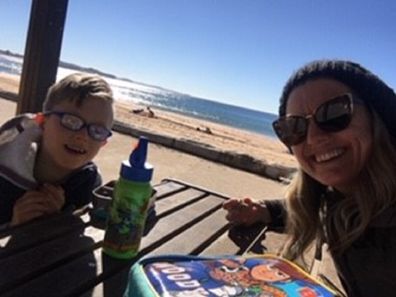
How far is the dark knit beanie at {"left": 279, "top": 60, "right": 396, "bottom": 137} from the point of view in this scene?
1.64 meters

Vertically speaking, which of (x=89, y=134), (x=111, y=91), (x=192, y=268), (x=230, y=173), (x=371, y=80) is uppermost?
(x=371, y=80)

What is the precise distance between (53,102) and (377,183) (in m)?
1.22

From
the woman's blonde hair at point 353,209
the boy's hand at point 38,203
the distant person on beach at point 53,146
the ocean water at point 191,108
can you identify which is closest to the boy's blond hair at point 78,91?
the distant person on beach at point 53,146

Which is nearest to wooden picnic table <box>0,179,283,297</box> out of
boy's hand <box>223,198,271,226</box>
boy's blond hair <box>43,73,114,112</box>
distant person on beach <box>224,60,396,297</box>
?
boy's hand <box>223,198,271,226</box>

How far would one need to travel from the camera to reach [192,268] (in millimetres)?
897

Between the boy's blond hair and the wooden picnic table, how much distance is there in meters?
0.41

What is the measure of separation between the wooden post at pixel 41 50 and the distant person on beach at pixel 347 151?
147 centimetres

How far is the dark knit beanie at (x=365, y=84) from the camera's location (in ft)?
5.37

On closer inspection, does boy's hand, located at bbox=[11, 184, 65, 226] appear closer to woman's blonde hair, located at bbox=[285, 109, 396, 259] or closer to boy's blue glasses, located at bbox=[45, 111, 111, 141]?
boy's blue glasses, located at bbox=[45, 111, 111, 141]

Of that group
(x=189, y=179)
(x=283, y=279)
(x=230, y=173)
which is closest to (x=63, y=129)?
(x=283, y=279)

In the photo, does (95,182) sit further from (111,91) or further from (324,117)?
(324,117)

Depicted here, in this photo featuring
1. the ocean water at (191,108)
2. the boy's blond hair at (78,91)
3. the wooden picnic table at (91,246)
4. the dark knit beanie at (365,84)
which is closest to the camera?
the wooden picnic table at (91,246)

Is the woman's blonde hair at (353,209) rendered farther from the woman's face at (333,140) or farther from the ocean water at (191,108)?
the ocean water at (191,108)

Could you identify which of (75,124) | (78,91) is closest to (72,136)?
(75,124)
